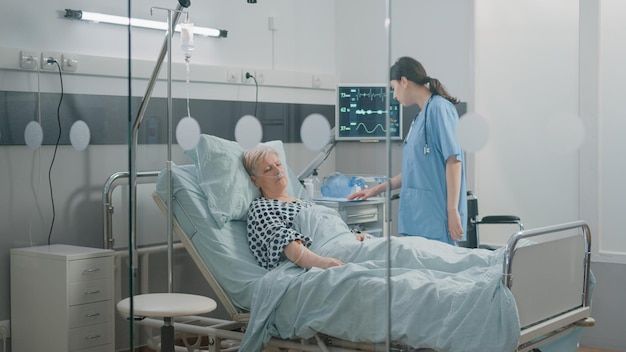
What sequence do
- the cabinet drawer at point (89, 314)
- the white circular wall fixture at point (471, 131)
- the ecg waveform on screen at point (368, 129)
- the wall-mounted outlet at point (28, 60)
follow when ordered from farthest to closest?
the wall-mounted outlet at point (28, 60), the cabinet drawer at point (89, 314), the white circular wall fixture at point (471, 131), the ecg waveform on screen at point (368, 129)

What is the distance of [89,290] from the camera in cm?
279

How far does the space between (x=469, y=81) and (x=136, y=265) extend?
52.1 inches

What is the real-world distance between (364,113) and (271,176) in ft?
1.14

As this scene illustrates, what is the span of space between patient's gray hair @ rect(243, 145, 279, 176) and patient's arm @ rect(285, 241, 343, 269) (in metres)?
0.25

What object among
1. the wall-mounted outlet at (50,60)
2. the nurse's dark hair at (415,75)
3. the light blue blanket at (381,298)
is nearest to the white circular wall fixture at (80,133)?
the wall-mounted outlet at (50,60)

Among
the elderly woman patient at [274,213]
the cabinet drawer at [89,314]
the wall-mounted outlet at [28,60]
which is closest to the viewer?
the elderly woman patient at [274,213]

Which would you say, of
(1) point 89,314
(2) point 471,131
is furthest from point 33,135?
(2) point 471,131

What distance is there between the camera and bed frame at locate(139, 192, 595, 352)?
7.97 ft

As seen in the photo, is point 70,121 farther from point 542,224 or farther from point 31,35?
point 542,224

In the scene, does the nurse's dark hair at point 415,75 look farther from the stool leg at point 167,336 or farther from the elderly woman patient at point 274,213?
the stool leg at point 167,336

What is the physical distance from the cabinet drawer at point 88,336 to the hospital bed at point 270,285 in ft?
0.90

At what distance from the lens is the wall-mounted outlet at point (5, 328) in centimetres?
283

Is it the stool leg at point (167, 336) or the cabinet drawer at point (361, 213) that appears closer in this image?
the cabinet drawer at point (361, 213)

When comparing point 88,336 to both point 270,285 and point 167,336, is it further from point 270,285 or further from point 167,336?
point 270,285
